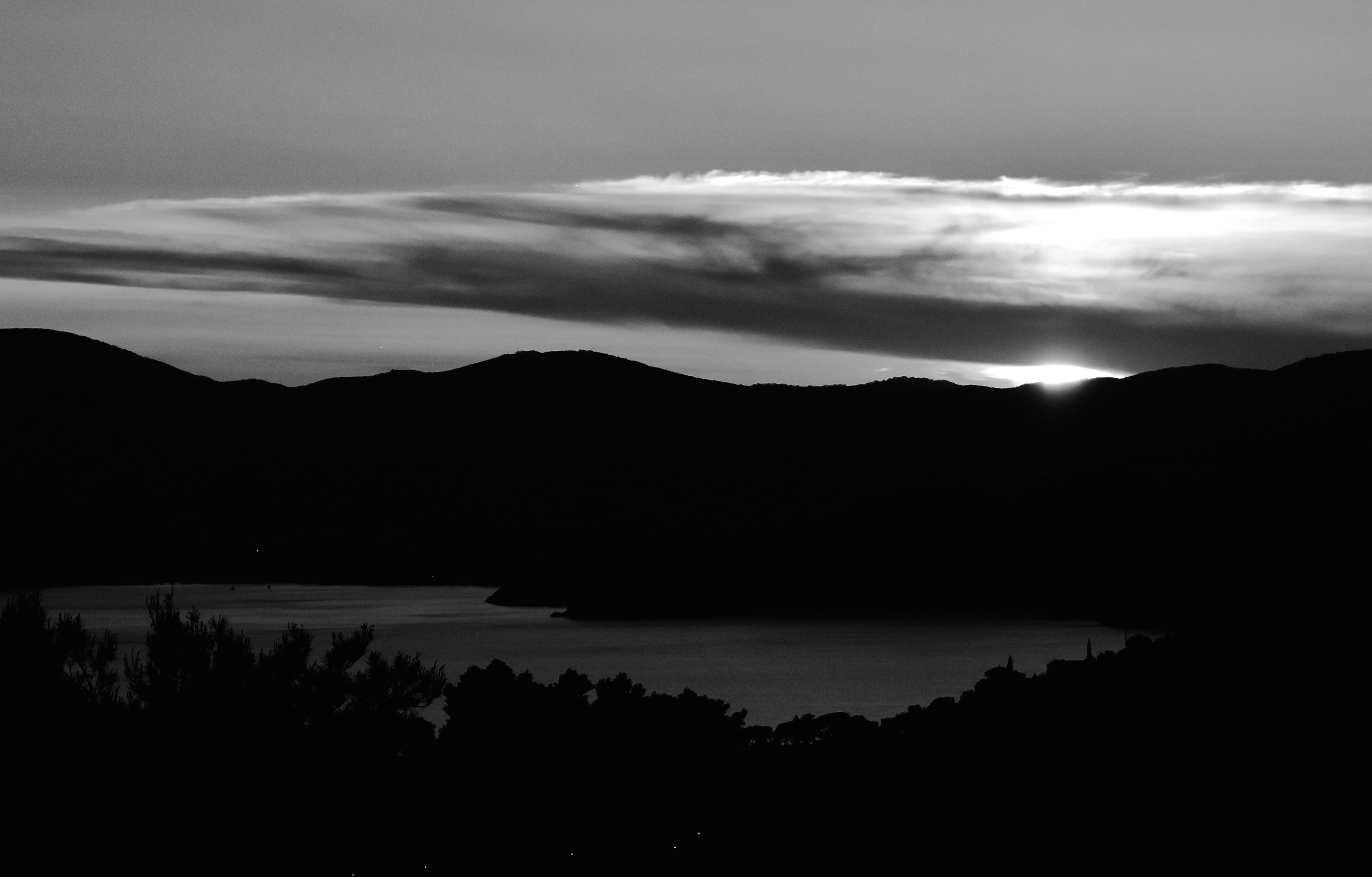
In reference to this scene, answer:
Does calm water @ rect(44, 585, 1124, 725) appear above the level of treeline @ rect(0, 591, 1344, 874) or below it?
below

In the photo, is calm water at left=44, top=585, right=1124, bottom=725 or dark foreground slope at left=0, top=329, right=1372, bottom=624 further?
dark foreground slope at left=0, top=329, right=1372, bottom=624

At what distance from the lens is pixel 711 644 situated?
377 ft

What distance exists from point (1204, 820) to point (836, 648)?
90057mm

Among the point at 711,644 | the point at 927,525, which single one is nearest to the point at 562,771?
the point at 711,644

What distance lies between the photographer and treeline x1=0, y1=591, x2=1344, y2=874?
15.6 metres

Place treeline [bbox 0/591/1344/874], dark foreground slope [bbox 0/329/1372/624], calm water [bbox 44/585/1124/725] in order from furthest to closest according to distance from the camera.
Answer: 1. dark foreground slope [bbox 0/329/1372/624]
2. calm water [bbox 44/585/1124/725]
3. treeline [bbox 0/591/1344/874]

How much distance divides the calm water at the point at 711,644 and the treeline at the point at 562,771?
39778 millimetres

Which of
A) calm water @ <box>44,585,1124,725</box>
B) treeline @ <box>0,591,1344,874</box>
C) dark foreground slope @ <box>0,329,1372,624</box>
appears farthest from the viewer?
dark foreground slope @ <box>0,329,1372,624</box>

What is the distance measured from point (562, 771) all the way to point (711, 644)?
9067cm

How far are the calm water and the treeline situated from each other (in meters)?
39.8

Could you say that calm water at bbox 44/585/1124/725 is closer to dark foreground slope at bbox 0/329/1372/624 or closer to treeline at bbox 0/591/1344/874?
dark foreground slope at bbox 0/329/1372/624

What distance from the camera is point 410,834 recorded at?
20.1 m

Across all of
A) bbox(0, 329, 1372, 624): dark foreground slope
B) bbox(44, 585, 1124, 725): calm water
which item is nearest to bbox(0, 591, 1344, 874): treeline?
bbox(44, 585, 1124, 725): calm water

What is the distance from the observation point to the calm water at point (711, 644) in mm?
83938
